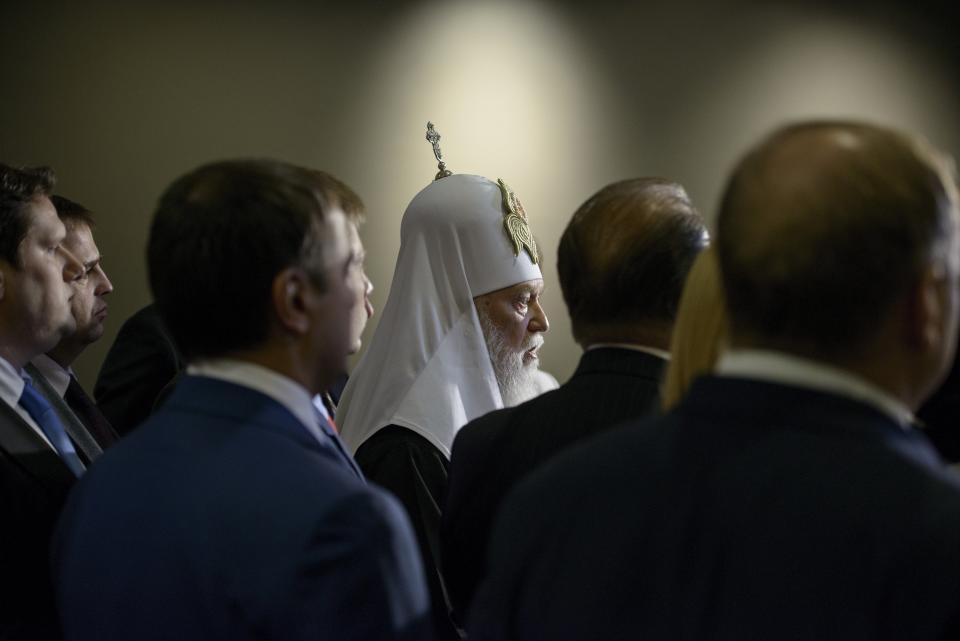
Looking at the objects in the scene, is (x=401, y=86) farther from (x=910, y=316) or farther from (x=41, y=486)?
(x=910, y=316)

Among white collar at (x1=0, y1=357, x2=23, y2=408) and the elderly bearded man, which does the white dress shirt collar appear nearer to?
white collar at (x1=0, y1=357, x2=23, y2=408)

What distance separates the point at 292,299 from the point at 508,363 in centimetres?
139

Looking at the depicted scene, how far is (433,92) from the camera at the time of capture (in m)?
4.32

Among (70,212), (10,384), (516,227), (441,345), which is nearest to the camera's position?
(10,384)

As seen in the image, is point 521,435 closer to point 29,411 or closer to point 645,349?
point 645,349

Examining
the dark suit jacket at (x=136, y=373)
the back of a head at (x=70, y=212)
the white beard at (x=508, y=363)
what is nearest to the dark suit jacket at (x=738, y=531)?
the white beard at (x=508, y=363)

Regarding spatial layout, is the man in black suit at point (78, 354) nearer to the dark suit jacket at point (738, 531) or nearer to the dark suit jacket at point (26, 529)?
the dark suit jacket at point (26, 529)

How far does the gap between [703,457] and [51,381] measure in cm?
206

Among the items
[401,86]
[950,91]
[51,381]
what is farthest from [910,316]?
[950,91]

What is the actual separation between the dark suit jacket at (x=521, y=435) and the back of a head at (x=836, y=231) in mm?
632

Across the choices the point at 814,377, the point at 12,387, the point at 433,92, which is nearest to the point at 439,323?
the point at 12,387

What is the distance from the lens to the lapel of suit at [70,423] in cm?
220

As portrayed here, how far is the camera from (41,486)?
183 cm

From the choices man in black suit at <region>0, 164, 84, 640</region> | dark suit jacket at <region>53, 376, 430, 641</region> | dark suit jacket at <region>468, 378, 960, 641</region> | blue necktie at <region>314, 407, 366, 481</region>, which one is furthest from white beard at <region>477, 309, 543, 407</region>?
dark suit jacket at <region>468, 378, 960, 641</region>
